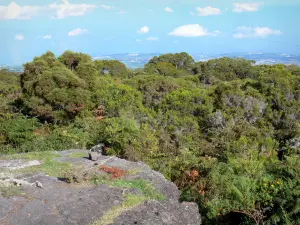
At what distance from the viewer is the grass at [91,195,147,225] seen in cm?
936

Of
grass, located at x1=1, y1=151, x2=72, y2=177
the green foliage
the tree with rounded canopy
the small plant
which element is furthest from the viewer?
the tree with rounded canopy

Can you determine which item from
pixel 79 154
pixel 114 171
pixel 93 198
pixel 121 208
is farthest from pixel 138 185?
pixel 79 154

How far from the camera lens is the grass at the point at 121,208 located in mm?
9359

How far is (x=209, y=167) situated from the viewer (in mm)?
12719

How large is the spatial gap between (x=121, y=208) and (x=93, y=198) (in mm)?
1015

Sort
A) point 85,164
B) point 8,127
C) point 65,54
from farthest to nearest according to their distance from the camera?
1. point 65,54
2. point 8,127
3. point 85,164

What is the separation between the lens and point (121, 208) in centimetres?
1017

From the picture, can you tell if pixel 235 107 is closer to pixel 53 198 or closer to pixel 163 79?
pixel 163 79

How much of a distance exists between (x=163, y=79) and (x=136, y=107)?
19.7 feet

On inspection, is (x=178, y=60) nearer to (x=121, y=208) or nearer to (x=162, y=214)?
(x=121, y=208)

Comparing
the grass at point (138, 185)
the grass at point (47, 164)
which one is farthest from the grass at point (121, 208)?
the grass at point (47, 164)

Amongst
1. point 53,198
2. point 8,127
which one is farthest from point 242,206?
point 8,127

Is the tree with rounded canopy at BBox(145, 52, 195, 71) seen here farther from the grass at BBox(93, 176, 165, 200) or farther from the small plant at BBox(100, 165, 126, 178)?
the grass at BBox(93, 176, 165, 200)

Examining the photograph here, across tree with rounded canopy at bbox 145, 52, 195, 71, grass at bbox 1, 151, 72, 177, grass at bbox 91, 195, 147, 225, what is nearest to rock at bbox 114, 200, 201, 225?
grass at bbox 91, 195, 147, 225
